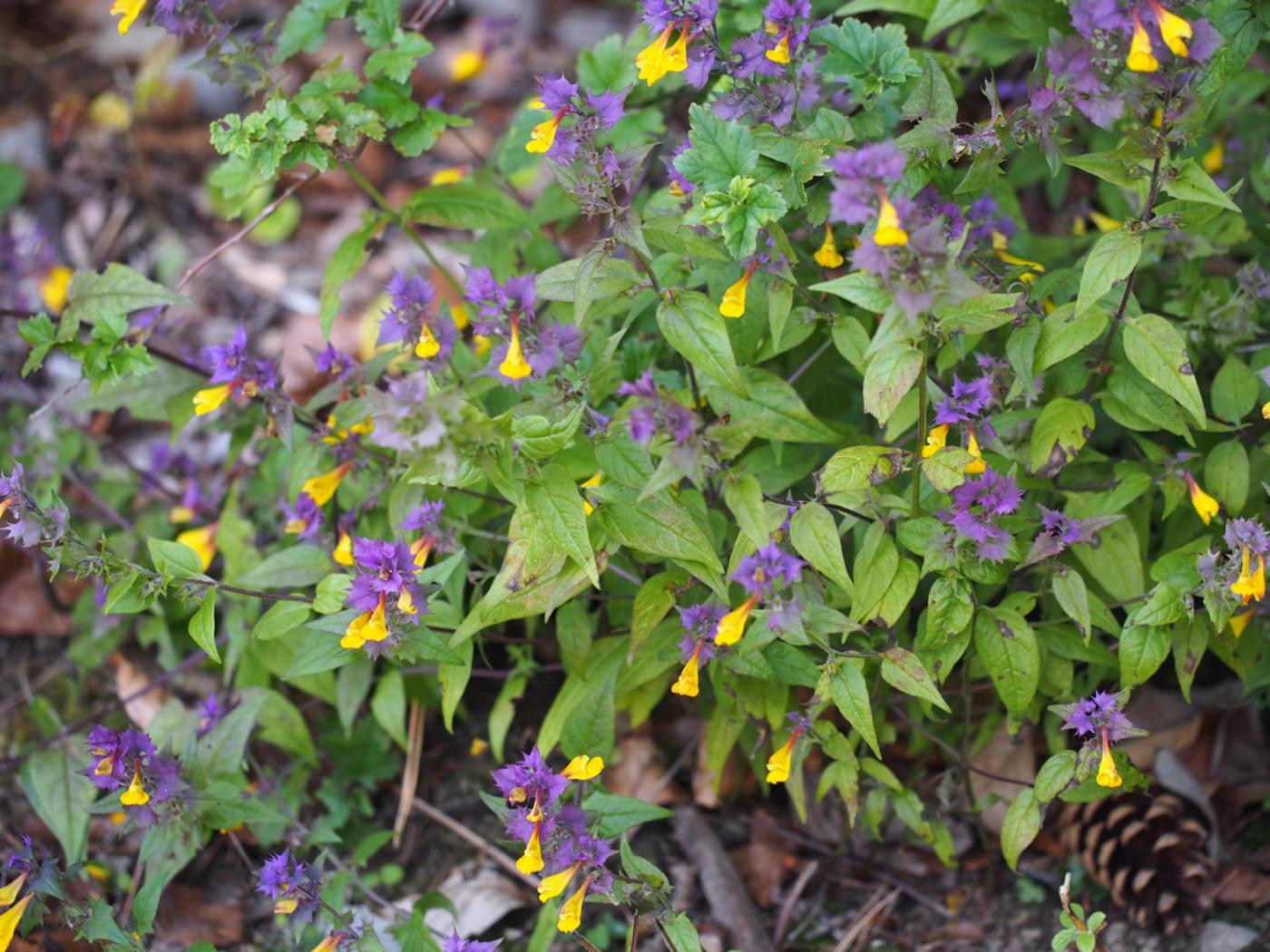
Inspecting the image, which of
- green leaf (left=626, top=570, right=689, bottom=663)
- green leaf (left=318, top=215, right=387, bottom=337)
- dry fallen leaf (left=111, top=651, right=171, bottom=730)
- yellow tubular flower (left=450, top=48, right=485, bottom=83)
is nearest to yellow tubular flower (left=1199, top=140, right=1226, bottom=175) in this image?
green leaf (left=626, top=570, right=689, bottom=663)

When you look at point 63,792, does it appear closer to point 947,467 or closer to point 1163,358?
point 947,467

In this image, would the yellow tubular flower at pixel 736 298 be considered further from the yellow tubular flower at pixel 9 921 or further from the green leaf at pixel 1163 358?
the yellow tubular flower at pixel 9 921

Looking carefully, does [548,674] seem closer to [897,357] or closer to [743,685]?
[743,685]

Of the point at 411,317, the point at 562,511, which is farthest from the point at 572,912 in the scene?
the point at 411,317

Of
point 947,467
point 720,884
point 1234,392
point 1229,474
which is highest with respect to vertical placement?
point 947,467

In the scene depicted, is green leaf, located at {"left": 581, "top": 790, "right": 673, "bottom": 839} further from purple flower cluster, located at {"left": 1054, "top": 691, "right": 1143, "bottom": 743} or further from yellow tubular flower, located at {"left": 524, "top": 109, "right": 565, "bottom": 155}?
yellow tubular flower, located at {"left": 524, "top": 109, "right": 565, "bottom": 155}

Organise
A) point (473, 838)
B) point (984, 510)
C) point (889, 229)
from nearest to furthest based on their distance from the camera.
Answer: point (889, 229) → point (984, 510) → point (473, 838)

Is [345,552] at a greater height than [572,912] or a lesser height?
greater
